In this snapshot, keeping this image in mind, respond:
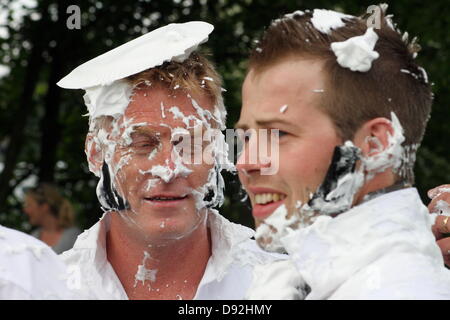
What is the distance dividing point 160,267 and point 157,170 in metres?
0.41

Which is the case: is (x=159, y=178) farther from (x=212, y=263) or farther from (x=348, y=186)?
(x=348, y=186)

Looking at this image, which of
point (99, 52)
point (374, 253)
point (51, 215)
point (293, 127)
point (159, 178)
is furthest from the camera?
point (99, 52)

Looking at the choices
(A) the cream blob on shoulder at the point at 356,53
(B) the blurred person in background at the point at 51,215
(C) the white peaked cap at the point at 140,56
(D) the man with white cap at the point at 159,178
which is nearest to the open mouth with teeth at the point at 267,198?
(A) the cream blob on shoulder at the point at 356,53

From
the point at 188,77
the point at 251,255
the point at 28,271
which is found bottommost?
the point at 251,255

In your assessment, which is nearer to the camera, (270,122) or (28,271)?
(270,122)

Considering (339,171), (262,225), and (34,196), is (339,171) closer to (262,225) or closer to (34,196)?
(262,225)

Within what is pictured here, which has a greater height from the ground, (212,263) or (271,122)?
(271,122)

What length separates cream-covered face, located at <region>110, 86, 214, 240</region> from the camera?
3.19 meters

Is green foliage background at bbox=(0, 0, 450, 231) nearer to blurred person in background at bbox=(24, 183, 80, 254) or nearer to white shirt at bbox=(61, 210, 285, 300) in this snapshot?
blurred person in background at bbox=(24, 183, 80, 254)

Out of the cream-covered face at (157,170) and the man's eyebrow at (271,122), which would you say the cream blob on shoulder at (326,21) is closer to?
the man's eyebrow at (271,122)

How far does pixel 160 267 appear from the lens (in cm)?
327

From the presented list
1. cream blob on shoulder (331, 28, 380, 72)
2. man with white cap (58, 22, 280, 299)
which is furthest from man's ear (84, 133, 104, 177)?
cream blob on shoulder (331, 28, 380, 72)

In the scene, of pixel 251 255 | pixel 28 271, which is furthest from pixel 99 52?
pixel 28 271

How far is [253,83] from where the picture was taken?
7.59 feet
